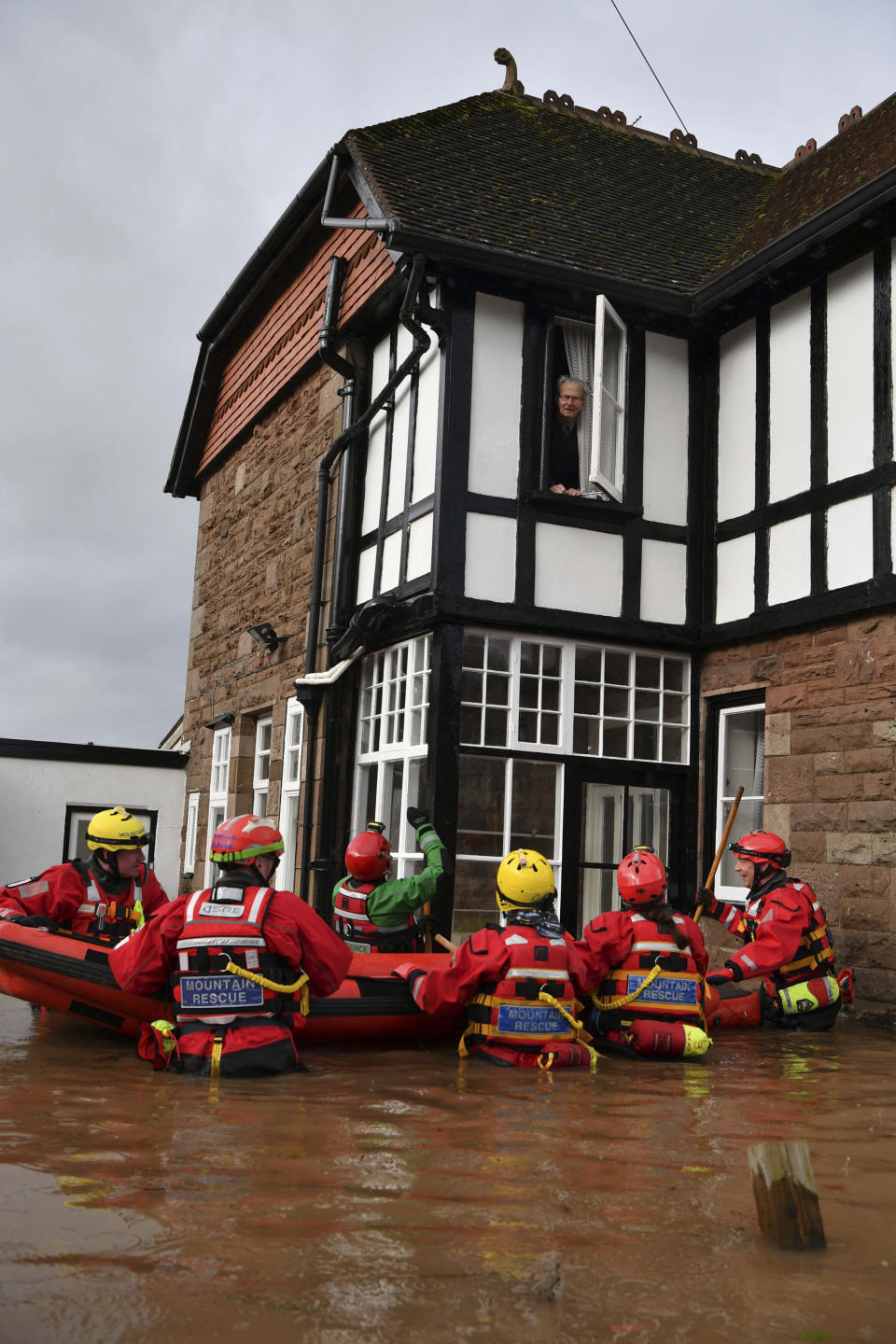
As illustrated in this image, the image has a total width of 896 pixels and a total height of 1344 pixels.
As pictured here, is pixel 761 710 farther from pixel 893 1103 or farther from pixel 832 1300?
pixel 832 1300

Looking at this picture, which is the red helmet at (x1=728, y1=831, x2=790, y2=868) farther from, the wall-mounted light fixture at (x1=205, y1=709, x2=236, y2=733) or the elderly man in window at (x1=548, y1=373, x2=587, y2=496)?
the wall-mounted light fixture at (x1=205, y1=709, x2=236, y2=733)

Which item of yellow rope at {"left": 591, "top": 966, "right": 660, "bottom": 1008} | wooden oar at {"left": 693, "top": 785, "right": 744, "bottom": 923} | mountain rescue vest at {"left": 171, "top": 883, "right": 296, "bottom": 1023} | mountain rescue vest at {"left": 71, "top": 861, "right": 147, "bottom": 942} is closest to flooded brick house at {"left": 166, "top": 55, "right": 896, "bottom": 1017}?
wooden oar at {"left": 693, "top": 785, "right": 744, "bottom": 923}

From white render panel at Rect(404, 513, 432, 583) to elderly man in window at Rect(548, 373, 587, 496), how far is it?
1.11 m

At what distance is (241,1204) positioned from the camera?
3.32 metres

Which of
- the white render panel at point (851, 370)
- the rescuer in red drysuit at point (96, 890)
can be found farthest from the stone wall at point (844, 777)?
the rescuer in red drysuit at point (96, 890)

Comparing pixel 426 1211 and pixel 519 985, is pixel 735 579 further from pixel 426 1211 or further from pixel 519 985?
pixel 426 1211

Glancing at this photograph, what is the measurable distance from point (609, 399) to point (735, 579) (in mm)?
1830

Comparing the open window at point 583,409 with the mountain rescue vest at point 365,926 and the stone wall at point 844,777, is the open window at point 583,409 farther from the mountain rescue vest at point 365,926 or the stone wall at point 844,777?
the mountain rescue vest at point 365,926

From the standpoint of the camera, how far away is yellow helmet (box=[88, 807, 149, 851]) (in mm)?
6961

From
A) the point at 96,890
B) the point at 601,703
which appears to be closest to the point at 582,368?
the point at 601,703

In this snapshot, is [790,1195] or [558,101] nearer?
[790,1195]

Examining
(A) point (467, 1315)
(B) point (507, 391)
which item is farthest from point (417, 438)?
(A) point (467, 1315)

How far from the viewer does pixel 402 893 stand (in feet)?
24.9

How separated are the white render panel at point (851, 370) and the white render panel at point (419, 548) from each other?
3.17 meters
